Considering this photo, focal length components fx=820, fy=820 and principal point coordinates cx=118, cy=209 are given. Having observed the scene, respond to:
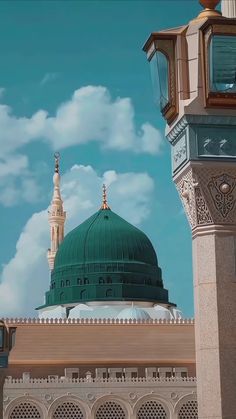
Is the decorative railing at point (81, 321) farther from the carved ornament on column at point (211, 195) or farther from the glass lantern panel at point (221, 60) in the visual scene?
the glass lantern panel at point (221, 60)

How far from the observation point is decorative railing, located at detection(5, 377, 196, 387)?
25.7 meters

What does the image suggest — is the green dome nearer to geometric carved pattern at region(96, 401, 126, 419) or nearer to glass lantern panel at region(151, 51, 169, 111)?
→ geometric carved pattern at region(96, 401, 126, 419)

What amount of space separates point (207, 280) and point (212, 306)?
0.48 ft

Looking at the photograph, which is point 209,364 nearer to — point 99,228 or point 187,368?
point 187,368

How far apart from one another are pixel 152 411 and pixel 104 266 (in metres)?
10.6

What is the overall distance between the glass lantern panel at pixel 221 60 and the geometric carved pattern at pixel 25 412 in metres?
22.4

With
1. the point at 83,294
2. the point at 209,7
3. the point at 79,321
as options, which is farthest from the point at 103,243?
the point at 209,7

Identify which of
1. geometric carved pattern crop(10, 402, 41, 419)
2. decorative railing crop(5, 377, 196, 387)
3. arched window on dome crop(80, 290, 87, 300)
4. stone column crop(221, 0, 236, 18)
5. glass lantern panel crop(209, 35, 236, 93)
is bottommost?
glass lantern panel crop(209, 35, 236, 93)

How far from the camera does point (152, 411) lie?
26.5 metres

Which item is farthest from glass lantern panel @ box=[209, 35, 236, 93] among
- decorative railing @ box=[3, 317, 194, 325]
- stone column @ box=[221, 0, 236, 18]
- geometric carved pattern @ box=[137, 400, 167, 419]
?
decorative railing @ box=[3, 317, 194, 325]

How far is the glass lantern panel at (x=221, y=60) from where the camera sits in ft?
14.7

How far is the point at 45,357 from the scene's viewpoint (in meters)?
27.6

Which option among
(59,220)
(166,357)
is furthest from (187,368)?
(59,220)

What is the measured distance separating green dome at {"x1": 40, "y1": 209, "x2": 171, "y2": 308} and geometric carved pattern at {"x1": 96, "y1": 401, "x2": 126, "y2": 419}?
375 inches
